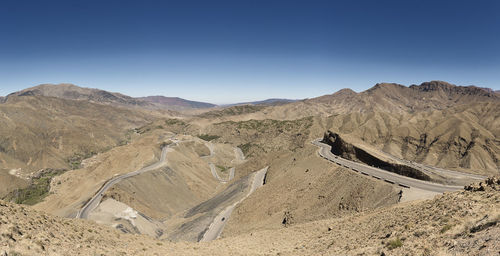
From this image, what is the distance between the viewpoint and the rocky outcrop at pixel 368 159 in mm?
39375

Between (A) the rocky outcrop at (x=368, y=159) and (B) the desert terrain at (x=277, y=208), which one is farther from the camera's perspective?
(A) the rocky outcrop at (x=368, y=159)

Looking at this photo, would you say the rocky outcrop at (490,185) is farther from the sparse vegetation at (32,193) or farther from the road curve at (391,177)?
the sparse vegetation at (32,193)

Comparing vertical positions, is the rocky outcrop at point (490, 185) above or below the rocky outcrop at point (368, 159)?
above

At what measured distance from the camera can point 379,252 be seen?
1611cm

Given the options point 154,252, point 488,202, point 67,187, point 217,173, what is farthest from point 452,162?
point 67,187

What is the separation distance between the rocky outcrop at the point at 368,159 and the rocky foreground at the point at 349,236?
17080mm

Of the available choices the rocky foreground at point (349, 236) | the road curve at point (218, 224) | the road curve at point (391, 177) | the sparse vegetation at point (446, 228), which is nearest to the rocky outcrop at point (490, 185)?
the rocky foreground at point (349, 236)

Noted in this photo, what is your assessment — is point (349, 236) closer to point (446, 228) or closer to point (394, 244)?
point (394, 244)

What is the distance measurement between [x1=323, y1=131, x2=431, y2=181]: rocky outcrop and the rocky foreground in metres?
17.1

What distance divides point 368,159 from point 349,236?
30.7 m

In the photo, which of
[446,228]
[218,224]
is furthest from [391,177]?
[218,224]

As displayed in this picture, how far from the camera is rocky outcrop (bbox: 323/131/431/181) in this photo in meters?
39.4

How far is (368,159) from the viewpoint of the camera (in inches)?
1956

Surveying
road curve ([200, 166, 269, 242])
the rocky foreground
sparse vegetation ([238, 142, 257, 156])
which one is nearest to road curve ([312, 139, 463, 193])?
the rocky foreground
